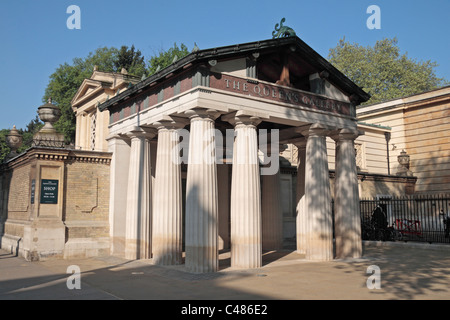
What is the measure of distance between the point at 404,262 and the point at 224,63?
11206mm

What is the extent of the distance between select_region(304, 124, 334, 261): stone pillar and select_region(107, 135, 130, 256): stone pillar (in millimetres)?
9095

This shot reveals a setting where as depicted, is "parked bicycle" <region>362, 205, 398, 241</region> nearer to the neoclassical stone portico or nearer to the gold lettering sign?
the neoclassical stone portico

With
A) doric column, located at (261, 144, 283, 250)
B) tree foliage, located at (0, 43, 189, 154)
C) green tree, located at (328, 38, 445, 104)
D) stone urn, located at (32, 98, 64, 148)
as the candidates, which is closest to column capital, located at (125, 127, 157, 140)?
stone urn, located at (32, 98, 64, 148)

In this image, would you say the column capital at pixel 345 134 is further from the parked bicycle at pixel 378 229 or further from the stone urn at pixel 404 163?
the stone urn at pixel 404 163

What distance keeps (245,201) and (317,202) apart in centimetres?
429

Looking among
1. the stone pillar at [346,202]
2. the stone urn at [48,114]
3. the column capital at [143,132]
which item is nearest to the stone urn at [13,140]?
the stone urn at [48,114]

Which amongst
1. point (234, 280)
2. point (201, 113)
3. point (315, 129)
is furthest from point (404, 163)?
point (234, 280)

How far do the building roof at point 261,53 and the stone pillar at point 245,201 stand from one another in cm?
258

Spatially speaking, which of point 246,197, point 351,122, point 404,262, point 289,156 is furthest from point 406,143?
point 246,197

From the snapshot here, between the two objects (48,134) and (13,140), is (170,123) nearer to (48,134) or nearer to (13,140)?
(48,134)

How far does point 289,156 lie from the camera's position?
2997 centimetres

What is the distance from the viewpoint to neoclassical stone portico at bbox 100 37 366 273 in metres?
14.6

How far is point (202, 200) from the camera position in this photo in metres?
14.4

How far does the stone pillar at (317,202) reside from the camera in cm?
1762
